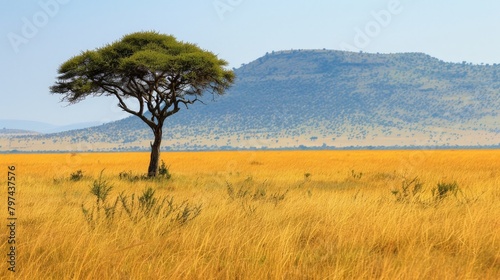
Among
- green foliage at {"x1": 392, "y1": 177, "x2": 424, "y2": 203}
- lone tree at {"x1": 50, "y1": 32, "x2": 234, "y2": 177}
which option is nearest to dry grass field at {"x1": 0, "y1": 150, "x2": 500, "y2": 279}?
green foliage at {"x1": 392, "y1": 177, "x2": 424, "y2": 203}

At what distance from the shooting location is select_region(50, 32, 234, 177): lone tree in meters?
26.0

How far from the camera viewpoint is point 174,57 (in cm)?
2656

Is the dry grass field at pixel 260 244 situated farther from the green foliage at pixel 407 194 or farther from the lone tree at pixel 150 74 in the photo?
the lone tree at pixel 150 74

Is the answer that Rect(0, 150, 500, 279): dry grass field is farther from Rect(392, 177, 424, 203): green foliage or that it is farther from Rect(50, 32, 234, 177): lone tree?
Rect(50, 32, 234, 177): lone tree

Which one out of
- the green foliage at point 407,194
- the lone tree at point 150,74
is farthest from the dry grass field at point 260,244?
the lone tree at point 150,74

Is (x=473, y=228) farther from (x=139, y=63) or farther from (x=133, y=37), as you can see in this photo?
(x=133, y=37)

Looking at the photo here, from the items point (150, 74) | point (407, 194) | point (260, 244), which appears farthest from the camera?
point (150, 74)

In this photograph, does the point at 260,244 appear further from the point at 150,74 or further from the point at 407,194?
the point at 150,74

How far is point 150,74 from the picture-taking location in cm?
2689

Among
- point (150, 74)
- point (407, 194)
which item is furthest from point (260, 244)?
point (150, 74)

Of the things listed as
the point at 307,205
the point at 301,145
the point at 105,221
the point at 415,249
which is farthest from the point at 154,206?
the point at 301,145

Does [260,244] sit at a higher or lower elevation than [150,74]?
lower

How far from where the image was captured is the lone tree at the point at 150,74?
85.3 ft

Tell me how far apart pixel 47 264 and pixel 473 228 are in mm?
5553
